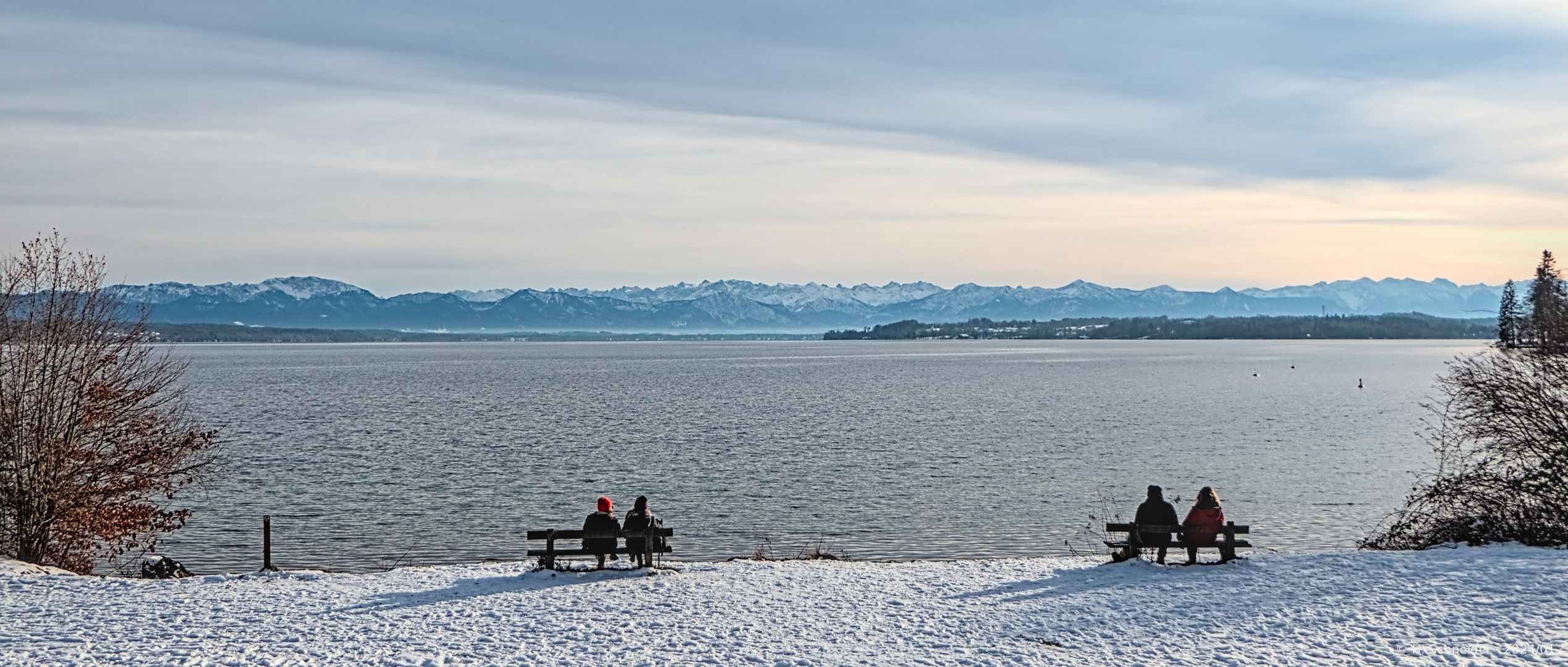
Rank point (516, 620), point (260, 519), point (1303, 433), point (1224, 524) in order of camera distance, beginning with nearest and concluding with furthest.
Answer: point (516, 620), point (1224, 524), point (260, 519), point (1303, 433)

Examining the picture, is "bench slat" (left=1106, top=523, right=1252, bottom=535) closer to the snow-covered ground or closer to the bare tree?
the snow-covered ground

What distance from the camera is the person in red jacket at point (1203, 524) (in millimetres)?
19453

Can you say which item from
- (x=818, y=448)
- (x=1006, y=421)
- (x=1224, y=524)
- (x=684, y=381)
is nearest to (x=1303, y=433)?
(x=1006, y=421)

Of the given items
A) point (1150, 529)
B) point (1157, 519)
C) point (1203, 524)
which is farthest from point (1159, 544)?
point (1203, 524)

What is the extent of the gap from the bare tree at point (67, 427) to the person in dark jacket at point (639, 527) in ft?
35.3

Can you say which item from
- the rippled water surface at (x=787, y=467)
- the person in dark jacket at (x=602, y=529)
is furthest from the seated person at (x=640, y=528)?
the rippled water surface at (x=787, y=467)

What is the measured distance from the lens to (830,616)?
16.1 m

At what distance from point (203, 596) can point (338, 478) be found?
2519 centimetres

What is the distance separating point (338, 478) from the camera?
135 feet

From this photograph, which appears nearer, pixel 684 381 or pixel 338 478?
pixel 338 478

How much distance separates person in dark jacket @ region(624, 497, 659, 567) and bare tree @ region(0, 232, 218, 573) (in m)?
10.8

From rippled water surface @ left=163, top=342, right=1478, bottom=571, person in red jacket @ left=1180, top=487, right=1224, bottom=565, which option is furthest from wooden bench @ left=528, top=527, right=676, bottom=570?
person in red jacket @ left=1180, top=487, right=1224, bottom=565

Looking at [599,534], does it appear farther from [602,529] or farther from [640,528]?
[640,528]

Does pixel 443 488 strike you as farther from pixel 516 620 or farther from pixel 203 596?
pixel 516 620
